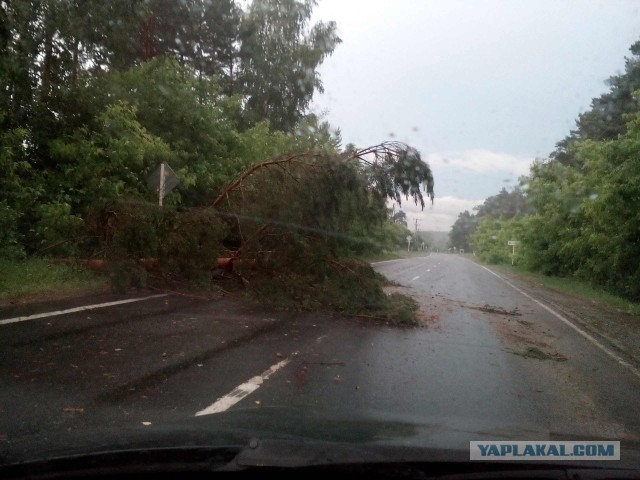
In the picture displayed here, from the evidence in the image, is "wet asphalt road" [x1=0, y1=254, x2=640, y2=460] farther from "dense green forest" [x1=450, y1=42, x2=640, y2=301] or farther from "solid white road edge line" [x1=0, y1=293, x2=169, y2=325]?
"dense green forest" [x1=450, y1=42, x2=640, y2=301]

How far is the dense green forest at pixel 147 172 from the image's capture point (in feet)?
40.8

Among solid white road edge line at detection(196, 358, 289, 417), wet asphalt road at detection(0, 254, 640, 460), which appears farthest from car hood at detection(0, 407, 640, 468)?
solid white road edge line at detection(196, 358, 289, 417)

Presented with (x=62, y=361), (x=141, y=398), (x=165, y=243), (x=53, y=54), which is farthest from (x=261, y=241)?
(x=53, y=54)

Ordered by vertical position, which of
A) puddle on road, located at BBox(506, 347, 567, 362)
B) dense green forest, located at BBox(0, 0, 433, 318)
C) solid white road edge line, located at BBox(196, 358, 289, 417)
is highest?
dense green forest, located at BBox(0, 0, 433, 318)

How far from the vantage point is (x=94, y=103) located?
680 inches

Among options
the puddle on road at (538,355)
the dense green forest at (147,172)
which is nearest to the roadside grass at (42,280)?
the dense green forest at (147,172)

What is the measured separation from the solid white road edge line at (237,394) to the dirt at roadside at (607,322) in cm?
584

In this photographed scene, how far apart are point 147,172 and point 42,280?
18.0 feet

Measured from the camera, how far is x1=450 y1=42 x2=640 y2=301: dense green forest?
17297 mm

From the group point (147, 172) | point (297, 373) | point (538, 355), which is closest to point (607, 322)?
point (538, 355)

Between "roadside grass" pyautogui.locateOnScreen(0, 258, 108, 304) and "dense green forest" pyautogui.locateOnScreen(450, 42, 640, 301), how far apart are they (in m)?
14.0

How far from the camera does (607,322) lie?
14.4 meters

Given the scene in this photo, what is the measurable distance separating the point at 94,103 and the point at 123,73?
2495mm

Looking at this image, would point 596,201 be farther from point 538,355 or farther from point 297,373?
point 297,373
